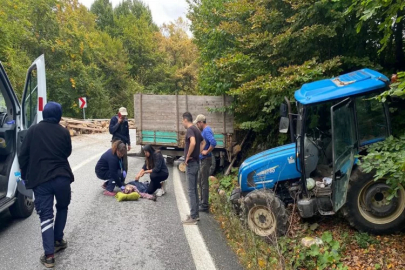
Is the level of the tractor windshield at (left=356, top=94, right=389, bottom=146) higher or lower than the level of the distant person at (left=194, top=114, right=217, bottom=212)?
higher

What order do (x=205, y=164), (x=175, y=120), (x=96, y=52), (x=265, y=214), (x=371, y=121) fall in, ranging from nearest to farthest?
1. (x=371, y=121)
2. (x=265, y=214)
3. (x=205, y=164)
4. (x=175, y=120)
5. (x=96, y=52)

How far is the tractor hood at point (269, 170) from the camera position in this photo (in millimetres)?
5531

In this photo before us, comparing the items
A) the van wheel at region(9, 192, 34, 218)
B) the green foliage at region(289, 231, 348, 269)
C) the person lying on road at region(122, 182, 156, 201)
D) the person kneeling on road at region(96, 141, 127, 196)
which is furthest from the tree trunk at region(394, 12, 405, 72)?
the van wheel at region(9, 192, 34, 218)

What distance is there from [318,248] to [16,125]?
4853 millimetres

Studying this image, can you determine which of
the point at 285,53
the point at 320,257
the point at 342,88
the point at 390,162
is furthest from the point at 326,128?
the point at 285,53

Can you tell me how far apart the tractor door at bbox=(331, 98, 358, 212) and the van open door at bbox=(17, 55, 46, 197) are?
434 centimetres

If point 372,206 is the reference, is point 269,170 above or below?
above

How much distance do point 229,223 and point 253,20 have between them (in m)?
5.18

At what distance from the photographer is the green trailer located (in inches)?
381

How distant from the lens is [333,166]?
4.84 meters

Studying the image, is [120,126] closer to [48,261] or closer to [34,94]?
[34,94]

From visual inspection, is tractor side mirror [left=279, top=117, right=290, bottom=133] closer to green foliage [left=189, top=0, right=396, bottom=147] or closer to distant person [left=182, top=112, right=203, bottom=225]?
distant person [left=182, top=112, right=203, bottom=225]

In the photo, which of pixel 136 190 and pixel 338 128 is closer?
pixel 338 128

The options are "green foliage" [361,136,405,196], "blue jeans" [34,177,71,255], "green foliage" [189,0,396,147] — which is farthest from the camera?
"green foliage" [189,0,396,147]
